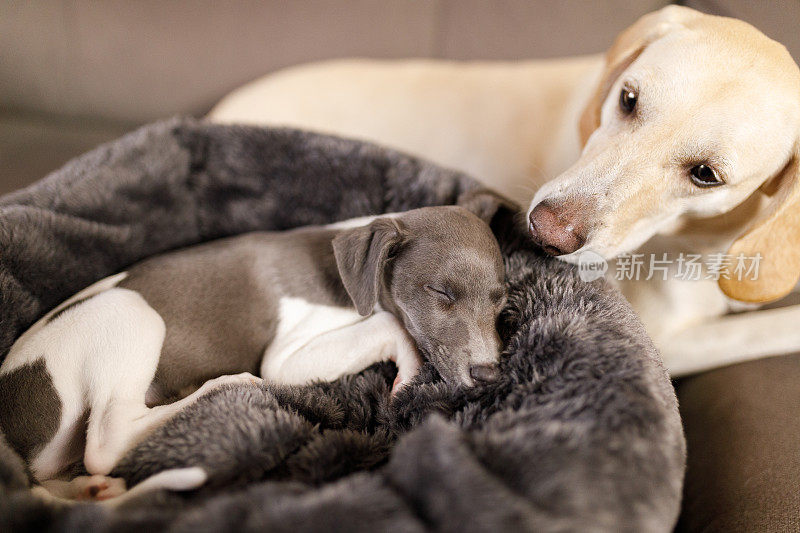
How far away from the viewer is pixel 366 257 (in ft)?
4.53

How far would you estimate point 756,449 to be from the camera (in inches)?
51.1

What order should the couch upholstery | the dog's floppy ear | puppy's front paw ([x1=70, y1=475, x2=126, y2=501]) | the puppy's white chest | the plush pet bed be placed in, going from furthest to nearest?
the couch upholstery → the puppy's white chest → the dog's floppy ear → puppy's front paw ([x1=70, y1=475, x2=126, y2=501]) → the plush pet bed

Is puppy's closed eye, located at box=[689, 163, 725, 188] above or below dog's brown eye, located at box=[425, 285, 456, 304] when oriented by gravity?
above

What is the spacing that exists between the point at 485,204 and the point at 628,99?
1.55ft

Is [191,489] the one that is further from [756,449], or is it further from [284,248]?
[756,449]

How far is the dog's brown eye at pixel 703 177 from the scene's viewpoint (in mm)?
1353

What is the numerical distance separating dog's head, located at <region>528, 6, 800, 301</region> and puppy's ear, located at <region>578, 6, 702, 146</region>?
11cm

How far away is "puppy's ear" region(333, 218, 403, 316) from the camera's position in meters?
1.35

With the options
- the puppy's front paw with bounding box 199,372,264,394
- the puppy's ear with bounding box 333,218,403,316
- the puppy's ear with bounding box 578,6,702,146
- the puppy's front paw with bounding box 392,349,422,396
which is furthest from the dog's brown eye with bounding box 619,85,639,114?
the puppy's front paw with bounding box 199,372,264,394

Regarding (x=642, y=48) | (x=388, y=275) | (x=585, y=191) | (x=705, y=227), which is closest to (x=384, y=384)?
(x=388, y=275)

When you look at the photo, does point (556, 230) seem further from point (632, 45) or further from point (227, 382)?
point (227, 382)

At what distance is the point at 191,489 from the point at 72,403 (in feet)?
1.44

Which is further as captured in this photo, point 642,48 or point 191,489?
point 642,48

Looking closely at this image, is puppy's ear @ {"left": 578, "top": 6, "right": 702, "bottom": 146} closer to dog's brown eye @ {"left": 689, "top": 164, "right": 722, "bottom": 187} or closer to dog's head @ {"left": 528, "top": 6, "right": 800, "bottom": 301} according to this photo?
dog's head @ {"left": 528, "top": 6, "right": 800, "bottom": 301}
